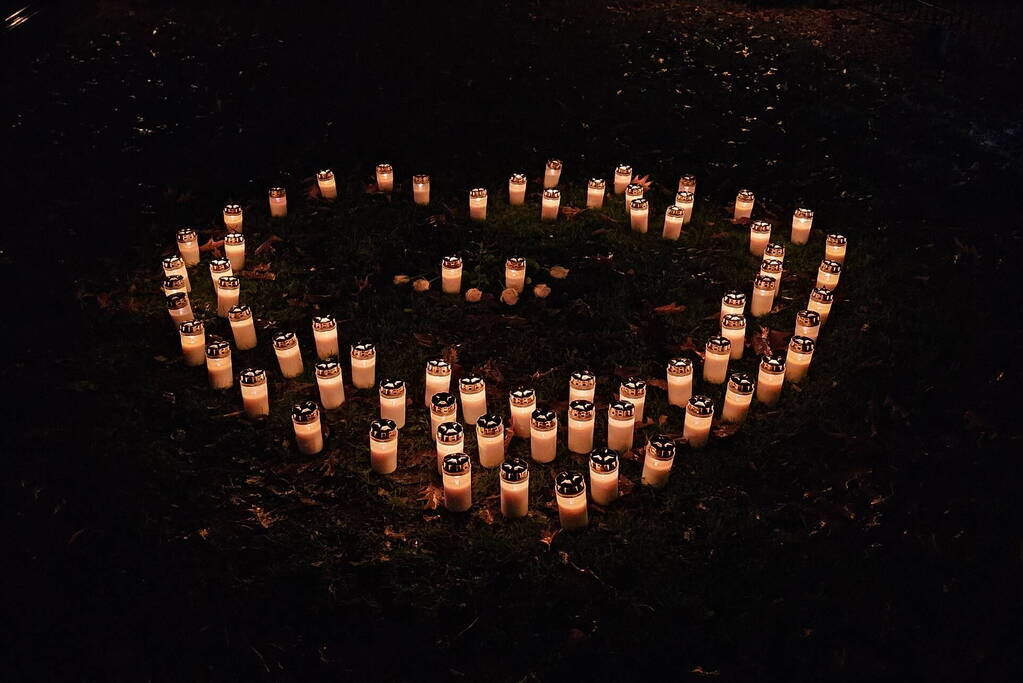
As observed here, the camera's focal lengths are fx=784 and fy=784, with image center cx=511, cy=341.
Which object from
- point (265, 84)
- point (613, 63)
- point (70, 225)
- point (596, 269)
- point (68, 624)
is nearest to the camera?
point (68, 624)

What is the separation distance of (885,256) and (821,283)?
1075 mm

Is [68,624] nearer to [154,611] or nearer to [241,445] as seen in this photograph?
[154,611]

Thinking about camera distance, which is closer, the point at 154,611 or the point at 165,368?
the point at 154,611

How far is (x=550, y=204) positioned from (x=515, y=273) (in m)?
1.38

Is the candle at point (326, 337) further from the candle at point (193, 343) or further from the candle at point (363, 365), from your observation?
the candle at point (193, 343)

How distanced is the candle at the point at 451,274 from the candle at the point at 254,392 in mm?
1789

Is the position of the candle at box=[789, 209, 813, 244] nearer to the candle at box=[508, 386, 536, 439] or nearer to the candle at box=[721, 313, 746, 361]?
the candle at box=[721, 313, 746, 361]

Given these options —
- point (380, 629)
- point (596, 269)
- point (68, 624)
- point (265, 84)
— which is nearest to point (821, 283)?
point (596, 269)

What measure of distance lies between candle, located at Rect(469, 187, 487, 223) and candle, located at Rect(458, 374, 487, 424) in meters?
2.97

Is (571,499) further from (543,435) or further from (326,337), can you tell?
(326,337)

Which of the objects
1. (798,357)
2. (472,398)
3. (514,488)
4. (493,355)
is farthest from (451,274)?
(798,357)

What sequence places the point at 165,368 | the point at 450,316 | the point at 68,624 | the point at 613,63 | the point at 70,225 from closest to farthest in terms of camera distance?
the point at 68,624
the point at 165,368
the point at 450,316
the point at 70,225
the point at 613,63

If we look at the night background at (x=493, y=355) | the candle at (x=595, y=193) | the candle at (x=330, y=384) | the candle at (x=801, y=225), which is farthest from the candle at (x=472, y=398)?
the candle at (x=801, y=225)

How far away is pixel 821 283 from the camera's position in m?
6.01
